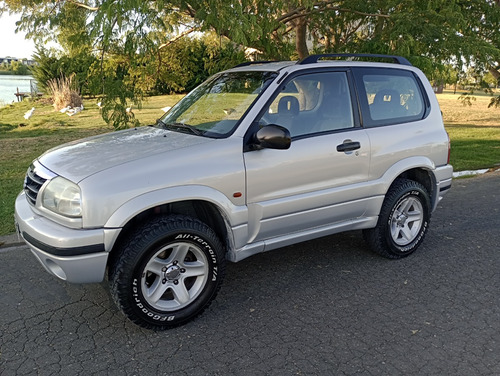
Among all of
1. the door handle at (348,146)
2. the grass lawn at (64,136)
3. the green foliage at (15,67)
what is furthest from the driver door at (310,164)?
the green foliage at (15,67)

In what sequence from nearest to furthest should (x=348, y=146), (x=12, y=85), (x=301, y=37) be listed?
(x=348, y=146) → (x=301, y=37) → (x=12, y=85)

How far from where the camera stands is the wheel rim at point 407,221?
189 inches

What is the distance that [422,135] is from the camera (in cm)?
477

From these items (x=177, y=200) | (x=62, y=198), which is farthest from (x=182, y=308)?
(x=62, y=198)

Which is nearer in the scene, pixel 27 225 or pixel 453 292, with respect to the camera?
pixel 27 225

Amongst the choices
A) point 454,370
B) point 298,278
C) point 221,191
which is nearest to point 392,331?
point 454,370

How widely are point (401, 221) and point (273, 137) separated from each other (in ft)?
6.62

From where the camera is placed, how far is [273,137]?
3.55 metres

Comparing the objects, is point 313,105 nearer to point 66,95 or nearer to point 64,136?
point 64,136

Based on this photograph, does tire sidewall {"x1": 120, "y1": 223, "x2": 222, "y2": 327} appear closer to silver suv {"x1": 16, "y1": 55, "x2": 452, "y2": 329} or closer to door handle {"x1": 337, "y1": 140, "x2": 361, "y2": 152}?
silver suv {"x1": 16, "y1": 55, "x2": 452, "y2": 329}

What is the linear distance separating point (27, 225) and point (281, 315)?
2.01m

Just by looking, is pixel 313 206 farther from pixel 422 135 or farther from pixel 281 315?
pixel 422 135

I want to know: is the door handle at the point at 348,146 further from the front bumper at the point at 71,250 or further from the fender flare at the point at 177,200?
the front bumper at the point at 71,250

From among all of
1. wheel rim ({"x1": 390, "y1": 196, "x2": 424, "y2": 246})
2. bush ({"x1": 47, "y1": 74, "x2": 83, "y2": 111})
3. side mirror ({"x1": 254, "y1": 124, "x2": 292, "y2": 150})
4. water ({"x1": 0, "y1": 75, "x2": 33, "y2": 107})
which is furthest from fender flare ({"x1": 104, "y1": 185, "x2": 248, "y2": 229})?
water ({"x1": 0, "y1": 75, "x2": 33, "y2": 107})
